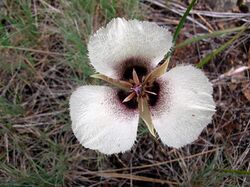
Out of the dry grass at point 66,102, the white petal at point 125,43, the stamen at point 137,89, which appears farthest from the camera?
the dry grass at point 66,102

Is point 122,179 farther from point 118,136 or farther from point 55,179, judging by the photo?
point 118,136

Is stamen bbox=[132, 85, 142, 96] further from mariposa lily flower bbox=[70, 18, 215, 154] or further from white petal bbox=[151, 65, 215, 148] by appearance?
white petal bbox=[151, 65, 215, 148]

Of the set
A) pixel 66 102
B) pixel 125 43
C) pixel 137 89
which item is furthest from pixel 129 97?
pixel 66 102

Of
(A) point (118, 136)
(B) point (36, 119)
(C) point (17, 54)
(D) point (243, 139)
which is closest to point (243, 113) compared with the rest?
(D) point (243, 139)

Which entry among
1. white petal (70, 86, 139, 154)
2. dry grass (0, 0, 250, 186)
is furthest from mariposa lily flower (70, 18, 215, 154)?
dry grass (0, 0, 250, 186)

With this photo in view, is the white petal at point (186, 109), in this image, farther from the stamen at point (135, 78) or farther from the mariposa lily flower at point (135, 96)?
the stamen at point (135, 78)

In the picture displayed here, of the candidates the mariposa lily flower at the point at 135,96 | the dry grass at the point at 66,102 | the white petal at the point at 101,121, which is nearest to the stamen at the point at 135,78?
the mariposa lily flower at the point at 135,96
